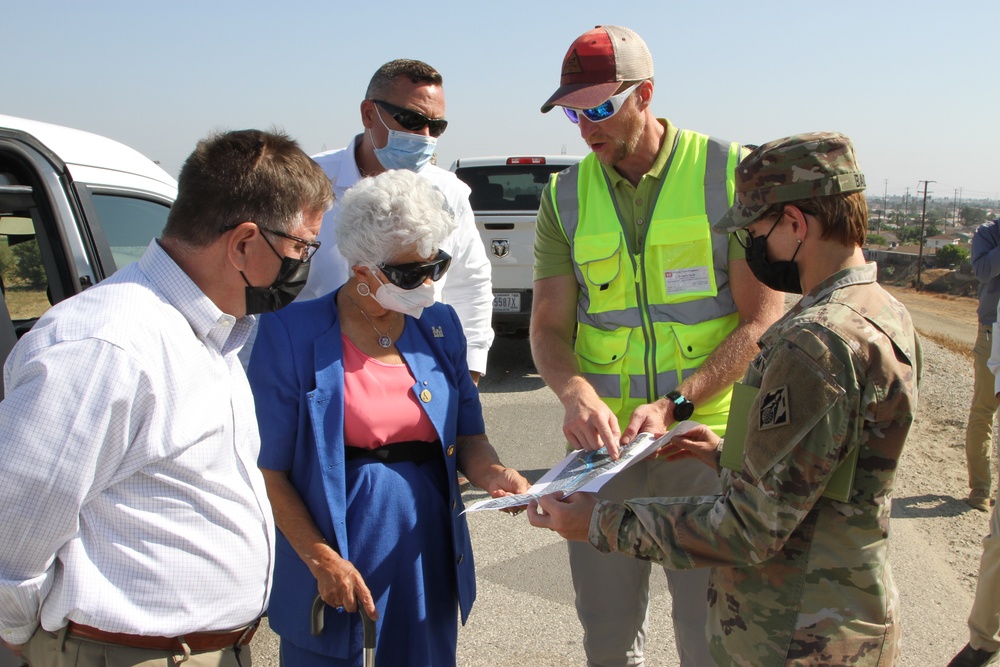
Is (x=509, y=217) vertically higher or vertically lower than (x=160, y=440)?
higher

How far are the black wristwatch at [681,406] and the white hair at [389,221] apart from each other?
3.02ft

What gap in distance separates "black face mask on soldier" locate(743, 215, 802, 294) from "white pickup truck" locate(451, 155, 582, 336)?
6.33 meters

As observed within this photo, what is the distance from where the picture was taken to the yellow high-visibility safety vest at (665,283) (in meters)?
2.71

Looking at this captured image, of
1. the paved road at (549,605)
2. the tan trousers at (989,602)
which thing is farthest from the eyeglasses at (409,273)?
the tan trousers at (989,602)

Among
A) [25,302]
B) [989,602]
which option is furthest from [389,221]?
[989,602]

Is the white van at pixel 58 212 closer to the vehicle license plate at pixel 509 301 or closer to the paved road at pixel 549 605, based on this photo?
the paved road at pixel 549 605

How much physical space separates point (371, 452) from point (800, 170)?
1408 millimetres

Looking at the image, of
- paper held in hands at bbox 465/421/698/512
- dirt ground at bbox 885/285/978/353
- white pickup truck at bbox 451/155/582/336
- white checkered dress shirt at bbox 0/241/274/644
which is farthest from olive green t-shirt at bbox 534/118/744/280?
dirt ground at bbox 885/285/978/353

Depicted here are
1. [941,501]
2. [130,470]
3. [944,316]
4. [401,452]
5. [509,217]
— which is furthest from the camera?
[944,316]

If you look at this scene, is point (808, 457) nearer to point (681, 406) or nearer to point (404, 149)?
point (681, 406)

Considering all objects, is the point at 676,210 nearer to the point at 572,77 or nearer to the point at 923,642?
the point at 572,77

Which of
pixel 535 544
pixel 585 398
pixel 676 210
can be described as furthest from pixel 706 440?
pixel 535 544

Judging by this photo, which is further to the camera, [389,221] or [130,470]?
[389,221]

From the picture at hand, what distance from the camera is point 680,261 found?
2715 millimetres
